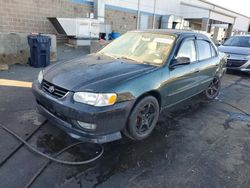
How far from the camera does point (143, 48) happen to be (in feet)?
13.0

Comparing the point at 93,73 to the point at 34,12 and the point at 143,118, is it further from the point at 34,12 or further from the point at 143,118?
the point at 34,12

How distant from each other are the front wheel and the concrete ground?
5.6 inches

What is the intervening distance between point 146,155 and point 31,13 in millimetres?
10640

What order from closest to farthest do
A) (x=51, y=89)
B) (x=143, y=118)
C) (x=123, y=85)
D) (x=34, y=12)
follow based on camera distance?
(x=123, y=85)
(x=51, y=89)
(x=143, y=118)
(x=34, y=12)

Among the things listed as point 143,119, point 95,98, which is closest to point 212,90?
point 143,119

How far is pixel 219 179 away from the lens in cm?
269

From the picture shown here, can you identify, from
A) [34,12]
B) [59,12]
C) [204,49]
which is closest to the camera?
[204,49]

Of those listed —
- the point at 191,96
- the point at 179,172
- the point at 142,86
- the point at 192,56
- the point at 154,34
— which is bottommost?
the point at 179,172

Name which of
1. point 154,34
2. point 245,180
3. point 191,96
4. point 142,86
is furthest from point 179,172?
point 154,34

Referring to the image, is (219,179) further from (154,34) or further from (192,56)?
(154,34)

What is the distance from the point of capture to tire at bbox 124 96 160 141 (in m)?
3.13

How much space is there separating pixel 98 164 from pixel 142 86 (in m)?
1.15

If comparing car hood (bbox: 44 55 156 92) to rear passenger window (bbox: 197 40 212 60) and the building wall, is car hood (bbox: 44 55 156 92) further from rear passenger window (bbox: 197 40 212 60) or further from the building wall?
the building wall

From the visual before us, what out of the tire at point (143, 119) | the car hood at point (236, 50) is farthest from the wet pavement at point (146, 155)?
the car hood at point (236, 50)
